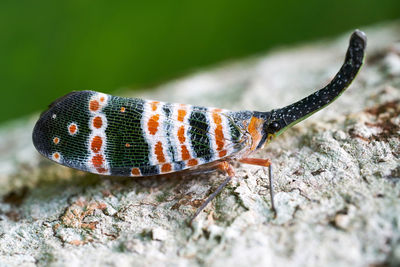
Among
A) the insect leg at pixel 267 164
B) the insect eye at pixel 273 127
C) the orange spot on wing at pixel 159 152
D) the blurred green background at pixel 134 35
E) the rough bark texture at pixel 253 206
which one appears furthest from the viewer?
the blurred green background at pixel 134 35

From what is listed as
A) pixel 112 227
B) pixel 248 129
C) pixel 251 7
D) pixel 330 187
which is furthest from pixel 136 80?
pixel 330 187

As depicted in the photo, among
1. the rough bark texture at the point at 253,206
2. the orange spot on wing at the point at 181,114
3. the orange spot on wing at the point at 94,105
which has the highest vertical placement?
the orange spot on wing at the point at 94,105

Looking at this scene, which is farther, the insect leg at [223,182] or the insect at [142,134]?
the insect at [142,134]

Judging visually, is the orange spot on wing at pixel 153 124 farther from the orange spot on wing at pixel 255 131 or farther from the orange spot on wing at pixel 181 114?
the orange spot on wing at pixel 255 131

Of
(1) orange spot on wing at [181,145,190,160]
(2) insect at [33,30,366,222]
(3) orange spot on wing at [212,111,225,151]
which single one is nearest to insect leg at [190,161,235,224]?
(2) insect at [33,30,366,222]

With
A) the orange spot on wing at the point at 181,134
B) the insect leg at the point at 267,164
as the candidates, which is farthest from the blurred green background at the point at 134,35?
the insect leg at the point at 267,164

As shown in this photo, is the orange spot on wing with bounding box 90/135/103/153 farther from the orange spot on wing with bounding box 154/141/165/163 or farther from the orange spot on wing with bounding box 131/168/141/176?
the orange spot on wing with bounding box 154/141/165/163
